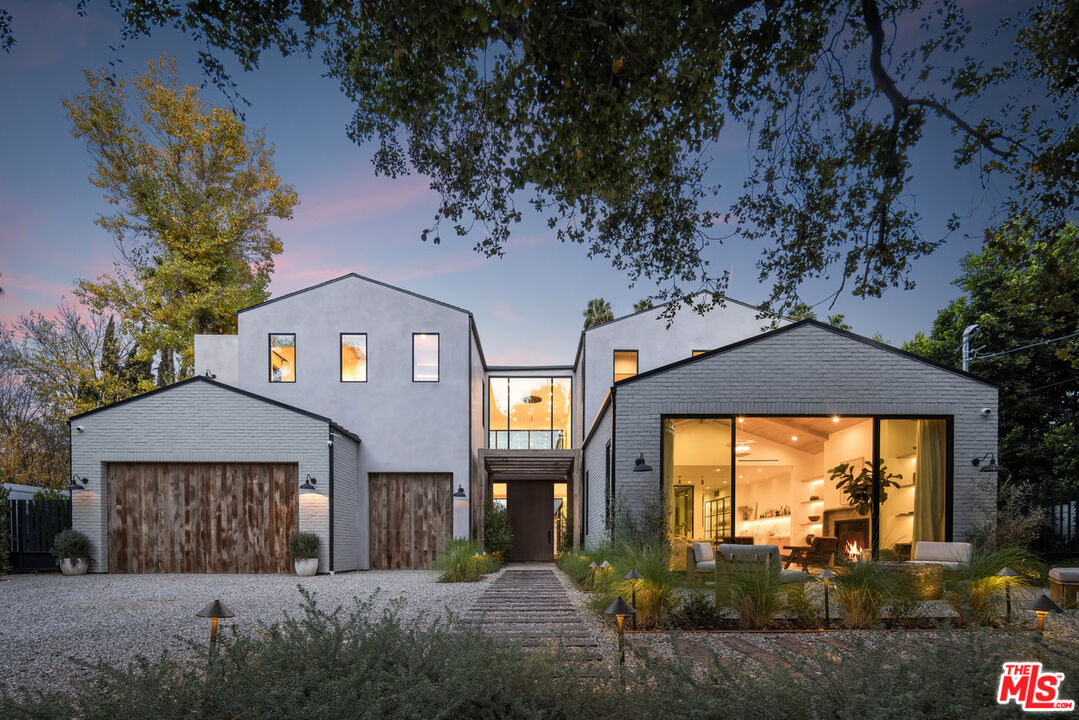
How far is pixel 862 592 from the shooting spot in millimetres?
5945

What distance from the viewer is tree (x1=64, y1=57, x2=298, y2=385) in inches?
709

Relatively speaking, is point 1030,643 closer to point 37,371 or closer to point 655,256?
point 655,256

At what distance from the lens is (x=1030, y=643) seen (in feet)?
11.6

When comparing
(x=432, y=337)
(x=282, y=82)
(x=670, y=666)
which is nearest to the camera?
(x=670, y=666)

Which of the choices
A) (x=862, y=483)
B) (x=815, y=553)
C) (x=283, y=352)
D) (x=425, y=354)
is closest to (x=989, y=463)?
(x=862, y=483)

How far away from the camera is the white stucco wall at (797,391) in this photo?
10281 mm

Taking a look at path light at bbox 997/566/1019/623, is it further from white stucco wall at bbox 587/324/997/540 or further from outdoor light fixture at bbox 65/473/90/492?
outdoor light fixture at bbox 65/473/90/492

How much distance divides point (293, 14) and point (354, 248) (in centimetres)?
1075

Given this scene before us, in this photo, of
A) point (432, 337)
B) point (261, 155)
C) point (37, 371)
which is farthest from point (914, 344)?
point (37, 371)

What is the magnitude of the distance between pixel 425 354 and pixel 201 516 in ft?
21.3

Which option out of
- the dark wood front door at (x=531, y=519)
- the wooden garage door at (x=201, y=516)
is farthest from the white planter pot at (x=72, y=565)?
the dark wood front door at (x=531, y=519)

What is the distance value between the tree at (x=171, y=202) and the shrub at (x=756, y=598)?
18.5 metres

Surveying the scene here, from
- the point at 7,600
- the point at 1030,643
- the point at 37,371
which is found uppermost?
the point at 37,371

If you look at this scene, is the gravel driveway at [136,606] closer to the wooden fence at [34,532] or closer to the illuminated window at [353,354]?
the wooden fence at [34,532]
